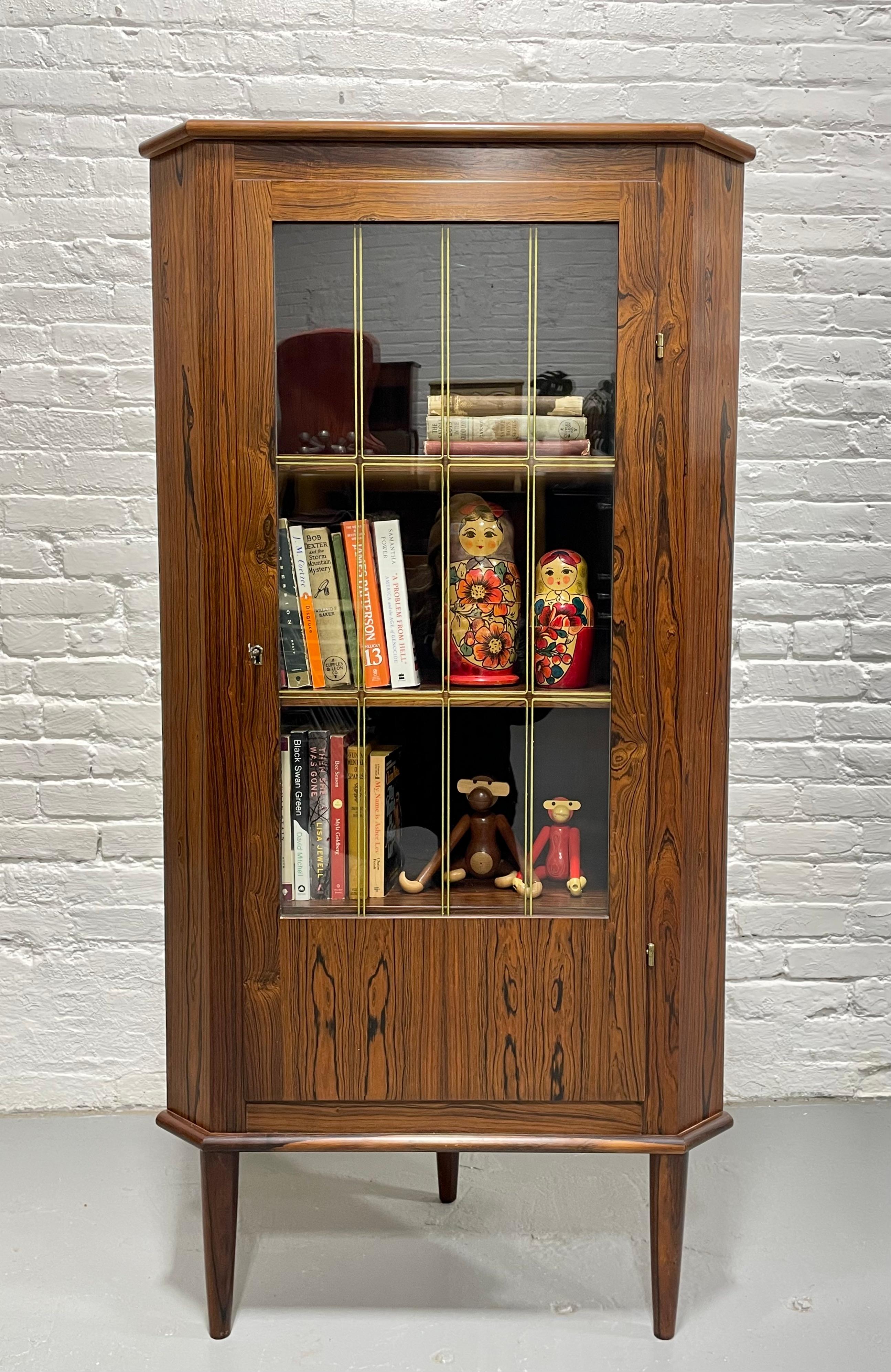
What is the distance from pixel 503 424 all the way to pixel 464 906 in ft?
2.07

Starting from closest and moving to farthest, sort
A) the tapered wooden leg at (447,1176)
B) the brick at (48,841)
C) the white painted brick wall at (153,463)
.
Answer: the tapered wooden leg at (447,1176), the white painted brick wall at (153,463), the brick at (48,841)

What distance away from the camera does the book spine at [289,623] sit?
1.47 metres

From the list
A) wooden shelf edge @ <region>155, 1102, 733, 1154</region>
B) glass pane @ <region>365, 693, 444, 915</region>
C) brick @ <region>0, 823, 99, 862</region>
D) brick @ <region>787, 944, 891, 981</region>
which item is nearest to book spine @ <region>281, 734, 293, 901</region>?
glass pane @ <region>365, 693, 444, 915</region>

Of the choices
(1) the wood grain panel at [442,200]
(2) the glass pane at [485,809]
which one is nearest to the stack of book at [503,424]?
(1) the wood grain panel at [442,200]

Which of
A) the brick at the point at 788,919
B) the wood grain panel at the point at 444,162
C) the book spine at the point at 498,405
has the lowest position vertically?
the brick at the point at 788,919

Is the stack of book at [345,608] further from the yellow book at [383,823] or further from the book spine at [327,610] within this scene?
the yellow book at [383,823]

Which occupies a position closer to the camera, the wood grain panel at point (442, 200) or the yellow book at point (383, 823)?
the wood grain panel at point (442, 200)

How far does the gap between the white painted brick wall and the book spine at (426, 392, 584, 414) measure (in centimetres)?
83

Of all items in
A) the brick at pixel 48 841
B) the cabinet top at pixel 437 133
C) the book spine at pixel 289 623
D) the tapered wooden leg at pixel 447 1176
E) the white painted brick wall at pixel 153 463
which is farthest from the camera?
the brick at pixel 48 841

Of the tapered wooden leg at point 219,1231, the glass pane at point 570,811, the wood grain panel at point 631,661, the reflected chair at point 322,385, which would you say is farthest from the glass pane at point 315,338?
the tapered wooden leg at point 219,1231

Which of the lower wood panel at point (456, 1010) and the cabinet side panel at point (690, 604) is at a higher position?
the cabinet side panel at point (690, 604)

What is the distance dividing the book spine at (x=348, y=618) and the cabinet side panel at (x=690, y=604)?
0.39 metres

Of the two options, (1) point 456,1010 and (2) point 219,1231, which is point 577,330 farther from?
(2) point 219,1231

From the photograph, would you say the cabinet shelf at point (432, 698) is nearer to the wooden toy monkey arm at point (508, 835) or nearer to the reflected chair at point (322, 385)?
the wooden toy monkey arm at point (508, 835)
